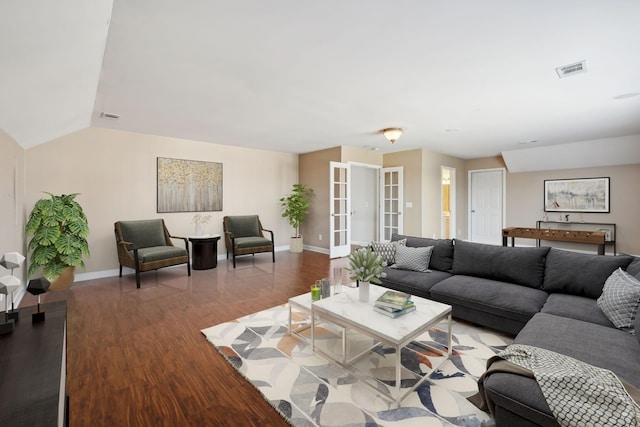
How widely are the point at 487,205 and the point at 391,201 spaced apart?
2887 mm

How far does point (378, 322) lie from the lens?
200 cm

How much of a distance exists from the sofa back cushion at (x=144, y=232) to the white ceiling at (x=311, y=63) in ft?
4.97

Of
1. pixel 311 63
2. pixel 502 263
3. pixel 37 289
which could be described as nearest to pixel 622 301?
pixel 502 263

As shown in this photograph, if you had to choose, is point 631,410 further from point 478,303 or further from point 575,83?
point 575,83

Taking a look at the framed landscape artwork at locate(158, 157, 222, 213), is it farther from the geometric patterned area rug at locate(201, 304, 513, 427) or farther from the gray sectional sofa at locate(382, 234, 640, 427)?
the gray sectional sofa at locate(382, 234, 640, 427)

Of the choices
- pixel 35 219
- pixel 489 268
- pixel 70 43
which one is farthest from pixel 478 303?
pixel 35 219

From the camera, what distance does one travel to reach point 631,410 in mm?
1138

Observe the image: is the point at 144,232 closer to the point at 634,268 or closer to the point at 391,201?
the point at 391,201

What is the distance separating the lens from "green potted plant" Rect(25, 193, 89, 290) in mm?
3650

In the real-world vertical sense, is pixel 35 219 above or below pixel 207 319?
above

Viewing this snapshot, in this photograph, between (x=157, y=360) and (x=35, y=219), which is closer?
(x=157, y=360)

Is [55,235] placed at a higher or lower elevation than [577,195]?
lower

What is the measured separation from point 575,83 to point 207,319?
4424 millimetres

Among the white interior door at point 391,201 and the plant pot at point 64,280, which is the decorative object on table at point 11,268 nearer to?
the plant pot at point 64,280
